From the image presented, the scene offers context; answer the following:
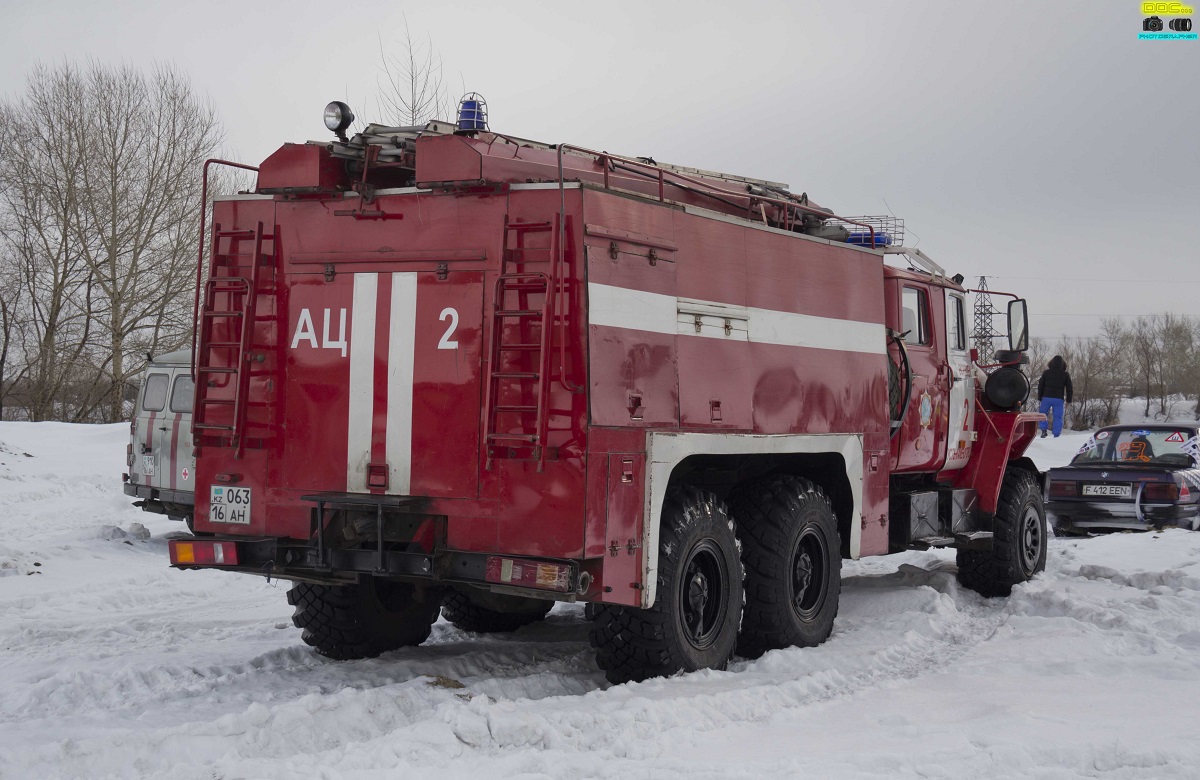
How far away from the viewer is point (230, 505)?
675 cm

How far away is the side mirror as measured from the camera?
1025 cm

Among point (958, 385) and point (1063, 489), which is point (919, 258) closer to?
point (958, 385)

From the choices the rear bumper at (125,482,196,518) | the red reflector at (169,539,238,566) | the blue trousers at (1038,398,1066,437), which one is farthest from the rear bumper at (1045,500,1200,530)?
the red reflector at (169,539,238,566)

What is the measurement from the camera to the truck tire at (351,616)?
725 cm

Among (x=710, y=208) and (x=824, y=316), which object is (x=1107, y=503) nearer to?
(x=824, y=316)

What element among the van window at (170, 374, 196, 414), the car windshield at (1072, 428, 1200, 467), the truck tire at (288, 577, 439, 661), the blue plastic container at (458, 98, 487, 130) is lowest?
the truck tire at (288, 577, 439, 661)

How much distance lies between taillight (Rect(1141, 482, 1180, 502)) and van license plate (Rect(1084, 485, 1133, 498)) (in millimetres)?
168

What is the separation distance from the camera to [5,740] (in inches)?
207

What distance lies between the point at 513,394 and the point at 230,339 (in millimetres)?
1899

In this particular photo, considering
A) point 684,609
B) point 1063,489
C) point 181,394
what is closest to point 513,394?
point 684,609

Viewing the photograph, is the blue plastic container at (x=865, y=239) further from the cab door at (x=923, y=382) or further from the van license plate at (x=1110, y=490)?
the van license plate at (x=1110, y=490)

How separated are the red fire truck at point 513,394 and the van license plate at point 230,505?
0.05 feet

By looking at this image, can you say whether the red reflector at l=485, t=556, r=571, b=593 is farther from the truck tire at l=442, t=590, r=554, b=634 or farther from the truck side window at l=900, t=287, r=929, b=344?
the truck side window at l=900, t=287, r=929, b=344

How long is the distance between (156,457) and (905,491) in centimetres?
862
